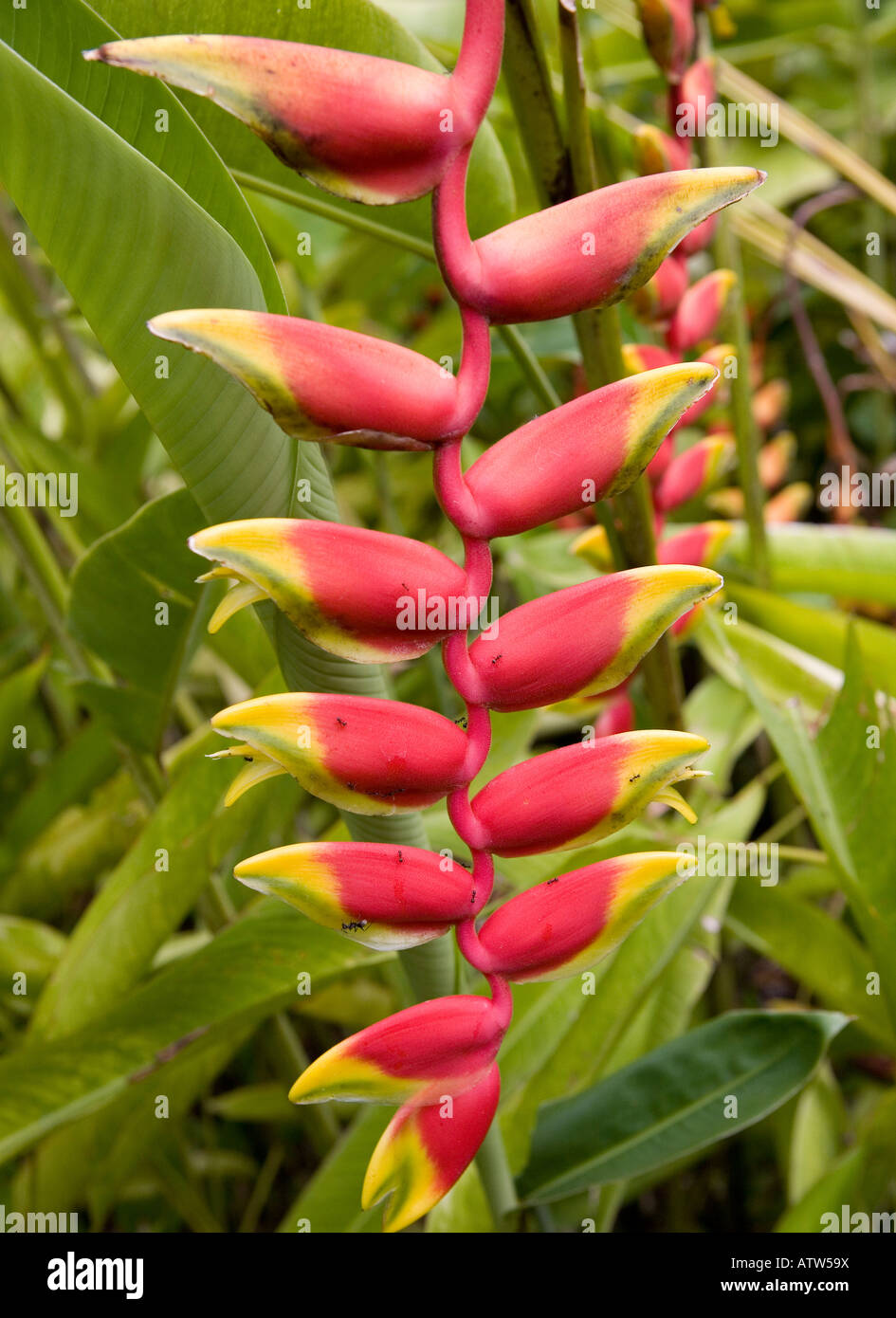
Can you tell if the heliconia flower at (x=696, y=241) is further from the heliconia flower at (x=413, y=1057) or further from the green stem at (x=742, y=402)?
the heliconia flower at (x=413, y=1057)

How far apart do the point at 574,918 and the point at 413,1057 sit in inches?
1.9

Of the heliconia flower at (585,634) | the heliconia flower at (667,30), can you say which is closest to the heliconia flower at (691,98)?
the heliconia flower at (667,30)

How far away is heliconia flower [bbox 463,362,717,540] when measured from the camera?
232mm

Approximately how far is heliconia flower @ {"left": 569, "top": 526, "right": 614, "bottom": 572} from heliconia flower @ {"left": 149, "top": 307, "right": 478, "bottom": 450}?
0.94 ft

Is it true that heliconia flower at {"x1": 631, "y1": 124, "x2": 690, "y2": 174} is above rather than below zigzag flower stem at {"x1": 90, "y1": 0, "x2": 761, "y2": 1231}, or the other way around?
above

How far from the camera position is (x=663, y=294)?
1.74ft

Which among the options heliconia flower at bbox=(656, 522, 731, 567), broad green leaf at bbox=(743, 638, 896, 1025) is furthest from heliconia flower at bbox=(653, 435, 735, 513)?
broad green leaf at bbox=(743, 638, 896, 1025)

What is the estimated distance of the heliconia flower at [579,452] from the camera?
0.23 meters

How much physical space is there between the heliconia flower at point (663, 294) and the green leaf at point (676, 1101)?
33 centimetres

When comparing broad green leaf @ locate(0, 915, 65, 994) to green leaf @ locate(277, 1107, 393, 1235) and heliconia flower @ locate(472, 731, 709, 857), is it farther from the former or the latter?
heliconia flower @ locate(472, 731, 709, 857)

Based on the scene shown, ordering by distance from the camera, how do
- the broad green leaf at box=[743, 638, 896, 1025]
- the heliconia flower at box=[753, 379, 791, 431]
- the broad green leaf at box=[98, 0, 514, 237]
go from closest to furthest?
1. the broad green leaf at box=[98, 0, 514, 237]
2. the broad green leaf at box=[743, 638, 896, 1025]
3. the heliconia flower at box=[753, 379, 791, 431]

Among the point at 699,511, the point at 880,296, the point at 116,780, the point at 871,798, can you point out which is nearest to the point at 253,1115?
the point at 116,780

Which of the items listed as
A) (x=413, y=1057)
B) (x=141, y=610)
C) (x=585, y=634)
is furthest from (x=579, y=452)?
(x=141, y=610)

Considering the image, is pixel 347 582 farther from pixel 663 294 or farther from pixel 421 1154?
pixel 663 294
